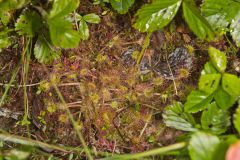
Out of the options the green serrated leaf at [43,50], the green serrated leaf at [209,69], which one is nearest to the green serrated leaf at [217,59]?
the green serrated leaf at [209,69]

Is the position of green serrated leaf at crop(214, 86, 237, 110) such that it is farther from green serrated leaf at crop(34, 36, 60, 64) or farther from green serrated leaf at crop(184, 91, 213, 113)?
green serrated leaf at crop(34, 36, 60, 64)

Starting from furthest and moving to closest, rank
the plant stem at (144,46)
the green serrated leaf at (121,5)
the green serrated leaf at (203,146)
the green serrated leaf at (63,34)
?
the plant stem at (144,46) < the green serrated leaf at (121,5) < the green serrated leaf at (63,34) < the green serrated leaf at (203,146)

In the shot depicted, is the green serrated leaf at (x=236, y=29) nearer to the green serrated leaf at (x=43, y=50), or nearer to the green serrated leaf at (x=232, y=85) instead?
the green serrated leaf at (x=232, y=85)

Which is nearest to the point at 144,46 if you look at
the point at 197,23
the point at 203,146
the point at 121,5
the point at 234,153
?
the point at 121,5

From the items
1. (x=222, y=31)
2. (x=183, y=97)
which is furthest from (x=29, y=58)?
(x=222, y=31)

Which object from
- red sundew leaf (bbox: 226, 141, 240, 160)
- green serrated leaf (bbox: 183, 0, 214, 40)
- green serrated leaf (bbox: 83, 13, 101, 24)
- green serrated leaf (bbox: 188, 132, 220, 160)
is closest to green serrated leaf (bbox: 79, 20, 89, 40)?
green serrated leaf (bbox: 83, 13, 101, 24)

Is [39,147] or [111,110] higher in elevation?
[111,110]

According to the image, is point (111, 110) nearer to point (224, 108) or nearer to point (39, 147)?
point (39, 147)
